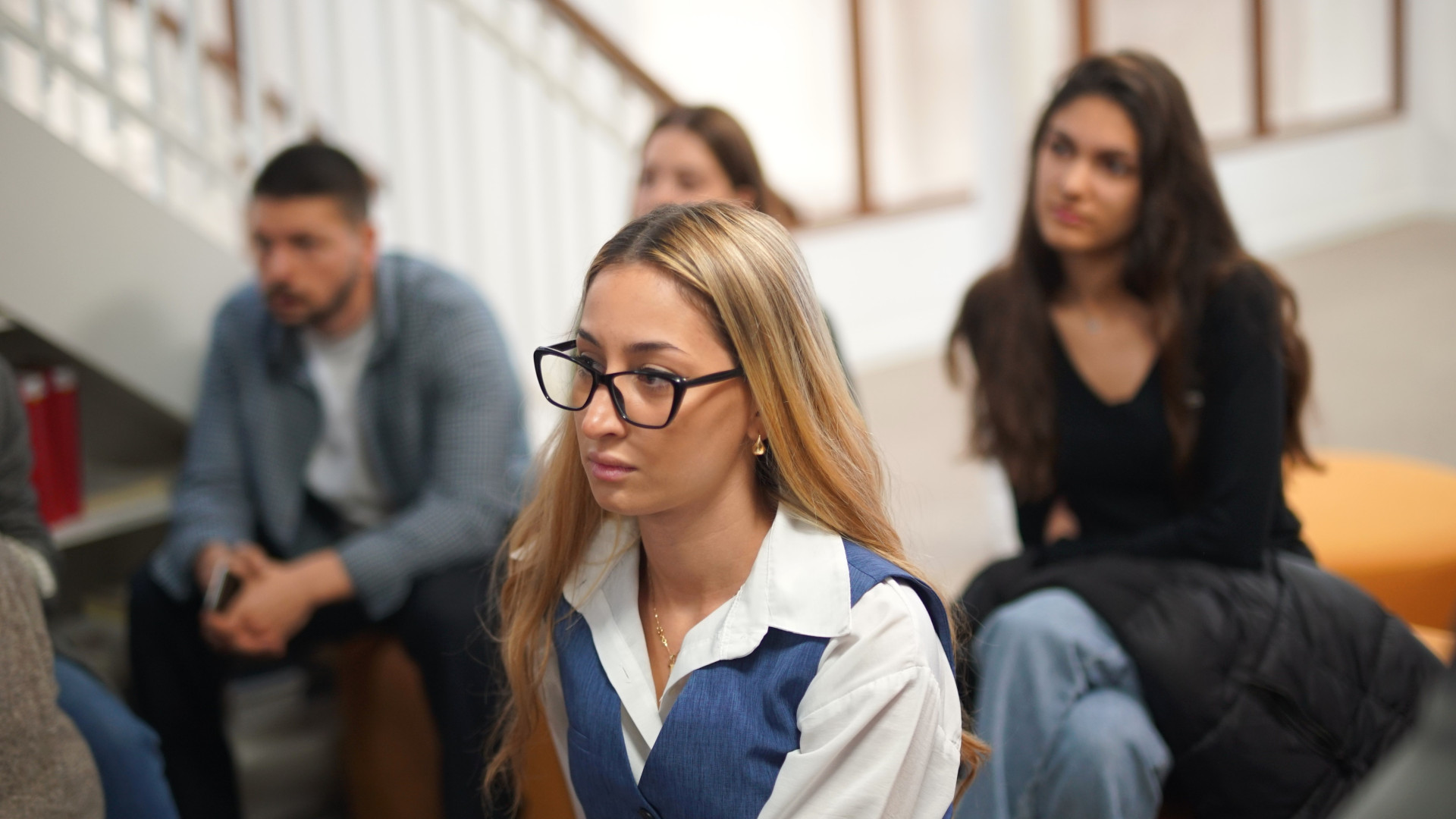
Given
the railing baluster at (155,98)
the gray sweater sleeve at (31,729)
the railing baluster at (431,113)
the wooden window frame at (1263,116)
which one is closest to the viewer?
the gray sweater sleeve at (31,729)

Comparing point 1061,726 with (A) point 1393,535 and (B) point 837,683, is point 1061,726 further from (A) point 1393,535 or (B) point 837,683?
(A) point 1393,535

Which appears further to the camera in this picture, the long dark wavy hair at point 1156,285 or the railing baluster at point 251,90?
the railing baluster at point 251,90

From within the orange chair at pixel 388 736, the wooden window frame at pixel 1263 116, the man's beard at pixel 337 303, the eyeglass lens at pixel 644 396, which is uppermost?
the wooden window frame at pixel 1263 116

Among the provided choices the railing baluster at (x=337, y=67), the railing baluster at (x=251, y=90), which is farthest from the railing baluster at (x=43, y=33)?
the railing baluster at (x=337, y=67)

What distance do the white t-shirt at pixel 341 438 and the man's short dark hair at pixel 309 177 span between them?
0.93ft

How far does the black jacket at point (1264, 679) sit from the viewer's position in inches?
68.1

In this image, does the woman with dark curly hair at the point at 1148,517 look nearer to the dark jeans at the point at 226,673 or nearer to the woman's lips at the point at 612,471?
the woman's lips at the point at 612,471

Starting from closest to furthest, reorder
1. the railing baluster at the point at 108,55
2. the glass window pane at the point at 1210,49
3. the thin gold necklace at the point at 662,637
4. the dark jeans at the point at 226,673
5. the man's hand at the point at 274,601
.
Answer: the thin gold necklace at the point at 662,637 < the dark jeans at the point at 226,673 < the man's hand at the point at 274,601 < the railing baluster at the point at 108,55 < the glass window pane at the point at 1210,49

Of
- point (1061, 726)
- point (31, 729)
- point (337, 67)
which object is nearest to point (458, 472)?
point (31, 729)

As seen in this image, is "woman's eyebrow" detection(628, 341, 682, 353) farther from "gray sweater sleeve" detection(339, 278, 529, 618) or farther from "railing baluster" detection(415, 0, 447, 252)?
"railing baluster" detection(415, 0, 447, 252)

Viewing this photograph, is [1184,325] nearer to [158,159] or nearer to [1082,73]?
[1082,73]

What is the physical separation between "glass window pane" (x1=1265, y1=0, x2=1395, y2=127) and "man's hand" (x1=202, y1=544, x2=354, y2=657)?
669 cm

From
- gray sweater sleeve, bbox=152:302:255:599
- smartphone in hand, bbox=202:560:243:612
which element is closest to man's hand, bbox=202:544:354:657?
smartphone in hand, bbox=202:560:243:612

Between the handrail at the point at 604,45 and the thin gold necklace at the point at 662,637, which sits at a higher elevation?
the handrail at the point at 604,45
